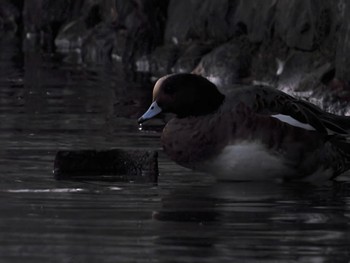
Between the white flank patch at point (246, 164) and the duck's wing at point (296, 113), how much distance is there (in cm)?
30

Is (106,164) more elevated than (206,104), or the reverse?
(206,104)

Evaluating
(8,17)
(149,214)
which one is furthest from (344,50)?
(8,17)

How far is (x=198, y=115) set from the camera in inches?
332

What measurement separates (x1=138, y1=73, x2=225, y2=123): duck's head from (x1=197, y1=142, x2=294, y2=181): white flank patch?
377 millimetres

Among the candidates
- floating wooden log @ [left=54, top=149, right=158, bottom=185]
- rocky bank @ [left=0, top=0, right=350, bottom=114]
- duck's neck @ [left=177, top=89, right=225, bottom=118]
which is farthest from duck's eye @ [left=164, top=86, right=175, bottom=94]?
rocky bank @ [left=0, top=0, right=350, bottom=114]

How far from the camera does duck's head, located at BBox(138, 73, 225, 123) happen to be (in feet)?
27.8

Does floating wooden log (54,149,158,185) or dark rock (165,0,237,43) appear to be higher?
floating wooden log (54,149,158,185)

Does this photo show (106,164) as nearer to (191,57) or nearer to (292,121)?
(292,121)

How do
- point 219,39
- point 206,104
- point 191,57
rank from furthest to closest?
point 219,39 < point 191,57 < point 206,104

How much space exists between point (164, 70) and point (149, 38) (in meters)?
2.04

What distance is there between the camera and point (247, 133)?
8.23 m

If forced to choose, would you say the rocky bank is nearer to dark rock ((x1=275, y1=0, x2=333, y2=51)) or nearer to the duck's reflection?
dark rock ((x1=275, y1=0, x2=333, y2=51))

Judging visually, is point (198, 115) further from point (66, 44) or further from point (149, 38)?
point (66, 44)

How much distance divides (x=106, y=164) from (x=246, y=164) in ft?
3.55
